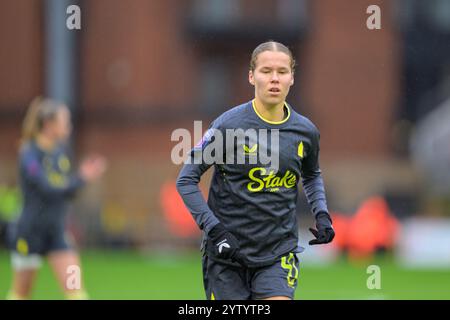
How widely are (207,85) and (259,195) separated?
862 inches

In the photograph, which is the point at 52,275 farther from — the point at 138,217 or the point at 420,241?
the point at 138,217

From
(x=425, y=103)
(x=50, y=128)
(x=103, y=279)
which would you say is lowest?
(x=103, y=279)

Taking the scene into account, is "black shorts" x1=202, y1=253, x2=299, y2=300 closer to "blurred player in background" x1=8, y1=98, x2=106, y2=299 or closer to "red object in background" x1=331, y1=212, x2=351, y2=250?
"blurred player in background" x1=8, y1=98, x2=106, y2=299

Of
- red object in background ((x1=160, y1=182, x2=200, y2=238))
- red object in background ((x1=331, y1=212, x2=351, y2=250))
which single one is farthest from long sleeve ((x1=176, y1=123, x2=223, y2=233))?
red object in background ((x1=160, y1=182, x2=200, y2=238))

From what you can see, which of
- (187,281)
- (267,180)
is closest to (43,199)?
(267,180)

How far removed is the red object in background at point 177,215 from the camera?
23.4 meters

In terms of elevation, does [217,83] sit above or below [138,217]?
above

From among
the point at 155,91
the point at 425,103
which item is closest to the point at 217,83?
the point at 155,91

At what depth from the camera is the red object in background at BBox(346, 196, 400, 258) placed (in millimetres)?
20047

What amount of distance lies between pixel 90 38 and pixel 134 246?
6.34 m

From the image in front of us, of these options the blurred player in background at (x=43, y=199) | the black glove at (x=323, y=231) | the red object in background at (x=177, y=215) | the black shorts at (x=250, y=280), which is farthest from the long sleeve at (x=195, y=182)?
the red object in background at (x=177, y=215)

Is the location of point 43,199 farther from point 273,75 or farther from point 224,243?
point 273,75

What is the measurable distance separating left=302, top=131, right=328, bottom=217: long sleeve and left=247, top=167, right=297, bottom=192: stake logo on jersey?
0.68 feet

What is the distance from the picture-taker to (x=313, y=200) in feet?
22.0
